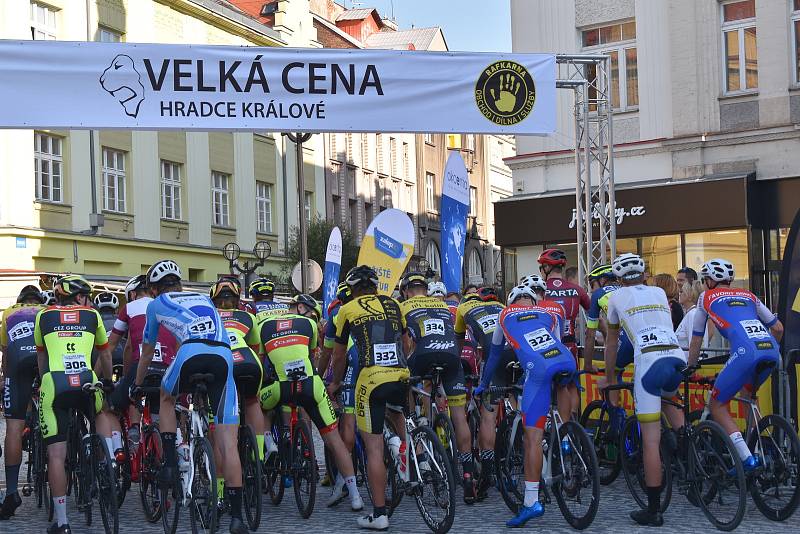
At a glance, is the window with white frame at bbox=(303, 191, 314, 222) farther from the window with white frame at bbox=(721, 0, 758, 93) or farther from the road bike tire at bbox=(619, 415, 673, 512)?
the road bike tire at bbox=(619, 415, 673, 512)

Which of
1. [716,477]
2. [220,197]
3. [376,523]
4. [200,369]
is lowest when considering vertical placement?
[376,523]

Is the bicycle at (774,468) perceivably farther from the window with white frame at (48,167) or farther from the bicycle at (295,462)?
the window with white frame at (48,167)

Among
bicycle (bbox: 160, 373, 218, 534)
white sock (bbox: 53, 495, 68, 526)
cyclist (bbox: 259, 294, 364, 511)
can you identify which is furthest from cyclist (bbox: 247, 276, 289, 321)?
white sock (bbox: 53, 495, 68, 526)

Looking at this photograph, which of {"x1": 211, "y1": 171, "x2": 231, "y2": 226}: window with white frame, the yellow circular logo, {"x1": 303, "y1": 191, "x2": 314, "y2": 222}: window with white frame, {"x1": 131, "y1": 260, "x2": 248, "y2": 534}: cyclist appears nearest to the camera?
{"x1": 131, "y1": 260, "x2": 248, "y2": 534}: cyclist

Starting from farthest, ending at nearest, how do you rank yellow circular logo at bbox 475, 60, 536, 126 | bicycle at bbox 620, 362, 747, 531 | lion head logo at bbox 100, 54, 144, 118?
yellow circular logo at bbox 475, 60, 536, 126 < lion head logo at bbox 100, 54, 144, 118 < bicycle at bbox 620, 362, 747, 531

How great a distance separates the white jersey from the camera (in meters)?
9.38

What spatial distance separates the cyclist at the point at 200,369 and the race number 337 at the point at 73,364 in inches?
31.0

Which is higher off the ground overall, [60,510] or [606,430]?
[606,430]

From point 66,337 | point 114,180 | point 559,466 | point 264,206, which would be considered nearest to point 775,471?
point 559,466

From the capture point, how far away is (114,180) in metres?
36.1

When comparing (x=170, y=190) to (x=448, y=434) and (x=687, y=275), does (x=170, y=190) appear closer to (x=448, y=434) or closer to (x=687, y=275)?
(x=687, y=275)

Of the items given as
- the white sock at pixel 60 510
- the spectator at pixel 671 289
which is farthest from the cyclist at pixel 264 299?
the spectator at pixel 671 289

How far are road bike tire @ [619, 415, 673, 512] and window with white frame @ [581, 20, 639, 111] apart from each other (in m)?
17.0

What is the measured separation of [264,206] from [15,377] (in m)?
34.6
